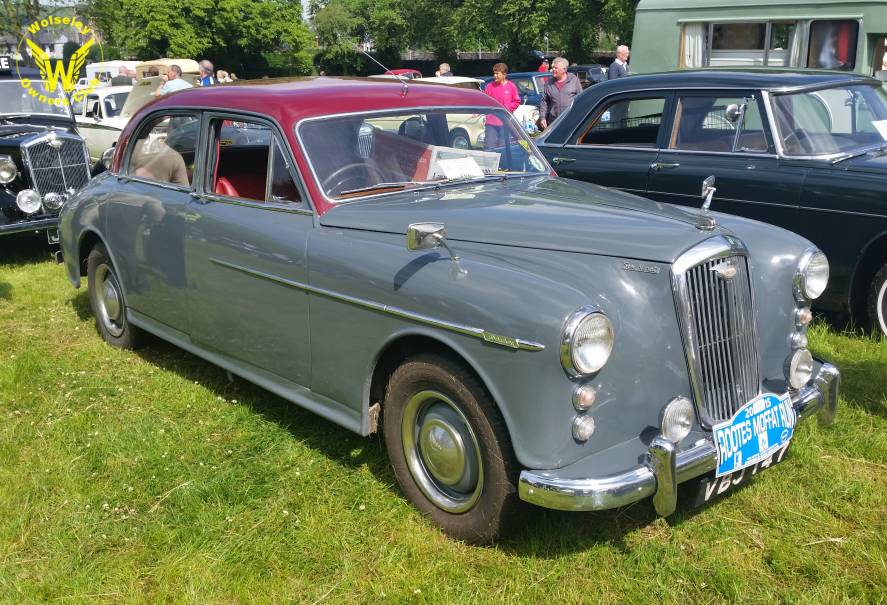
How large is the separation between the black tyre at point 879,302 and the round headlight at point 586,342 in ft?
10.2

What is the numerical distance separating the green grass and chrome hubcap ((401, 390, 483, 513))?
0.17 meters

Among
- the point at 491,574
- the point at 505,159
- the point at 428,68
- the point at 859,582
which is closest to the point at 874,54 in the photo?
the point at 505,159

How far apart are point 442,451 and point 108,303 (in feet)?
10.8

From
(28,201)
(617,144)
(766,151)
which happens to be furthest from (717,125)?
(28,201)

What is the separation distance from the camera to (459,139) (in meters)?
4.28

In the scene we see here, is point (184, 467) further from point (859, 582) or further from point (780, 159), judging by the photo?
point (780, 159)

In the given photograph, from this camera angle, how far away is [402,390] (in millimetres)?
3268

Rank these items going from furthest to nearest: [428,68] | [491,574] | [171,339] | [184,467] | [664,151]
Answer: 1. [428,68]
2. [664,151]
3. [171,339]
4. [184,467]
5. [491,574]

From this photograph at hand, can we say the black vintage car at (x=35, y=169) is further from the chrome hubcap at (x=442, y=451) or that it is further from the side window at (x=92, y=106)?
the chrome hubcap at (x=442, y=451)

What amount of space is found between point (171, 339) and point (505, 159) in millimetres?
2164

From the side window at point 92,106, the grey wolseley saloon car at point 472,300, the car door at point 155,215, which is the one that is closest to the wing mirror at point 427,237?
the grey wolseley saloon car at point 472,300

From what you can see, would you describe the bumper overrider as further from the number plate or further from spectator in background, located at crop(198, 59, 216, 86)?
spectator in background, located at crop(198, 59, 216, 86)

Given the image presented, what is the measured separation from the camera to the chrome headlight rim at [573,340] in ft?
8.77

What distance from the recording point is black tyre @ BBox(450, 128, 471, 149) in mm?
4203
